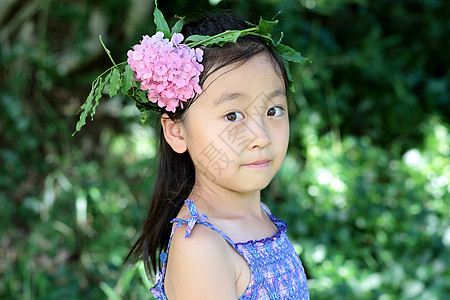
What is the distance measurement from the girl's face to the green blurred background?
1077mm

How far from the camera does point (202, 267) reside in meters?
1.27


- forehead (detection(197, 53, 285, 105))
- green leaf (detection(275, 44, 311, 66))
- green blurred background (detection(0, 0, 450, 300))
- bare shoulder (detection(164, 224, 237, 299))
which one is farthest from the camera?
green blurred background (detection(0, 0, 450, 300))

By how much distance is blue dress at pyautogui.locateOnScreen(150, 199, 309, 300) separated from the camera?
1.36 metres

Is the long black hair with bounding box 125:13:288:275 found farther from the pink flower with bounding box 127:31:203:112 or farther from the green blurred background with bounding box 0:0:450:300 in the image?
the green blurred background with bounding box 0:0:450:300

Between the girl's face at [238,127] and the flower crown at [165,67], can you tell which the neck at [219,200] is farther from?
the flower crown at [165,67]

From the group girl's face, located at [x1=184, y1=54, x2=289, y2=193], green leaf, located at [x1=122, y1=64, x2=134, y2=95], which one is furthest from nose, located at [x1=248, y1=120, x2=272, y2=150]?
green leaf, located at [x1=122, y1=64, x2=134, y2=95]

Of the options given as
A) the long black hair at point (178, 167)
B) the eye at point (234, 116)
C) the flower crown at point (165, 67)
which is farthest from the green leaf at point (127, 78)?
the eye at point (234, 116)

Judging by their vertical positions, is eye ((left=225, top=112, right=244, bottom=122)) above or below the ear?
above

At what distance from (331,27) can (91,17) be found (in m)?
1.38

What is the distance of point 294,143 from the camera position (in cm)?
332

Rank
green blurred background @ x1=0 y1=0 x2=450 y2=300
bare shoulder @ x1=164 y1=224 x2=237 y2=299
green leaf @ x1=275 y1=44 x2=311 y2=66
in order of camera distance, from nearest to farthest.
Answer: bare shoulder @ x1=164 y1=224 x2=237 y2=299
green leaf @ x1=275 y1=44 x2=311 y2=66
green blurred background @ x1=0 y1=0 x2=450 y2=300

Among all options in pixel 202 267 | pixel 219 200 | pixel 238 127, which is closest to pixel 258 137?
pixel 238 127

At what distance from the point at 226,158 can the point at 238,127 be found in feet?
0.24

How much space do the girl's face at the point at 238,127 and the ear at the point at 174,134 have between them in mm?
36
